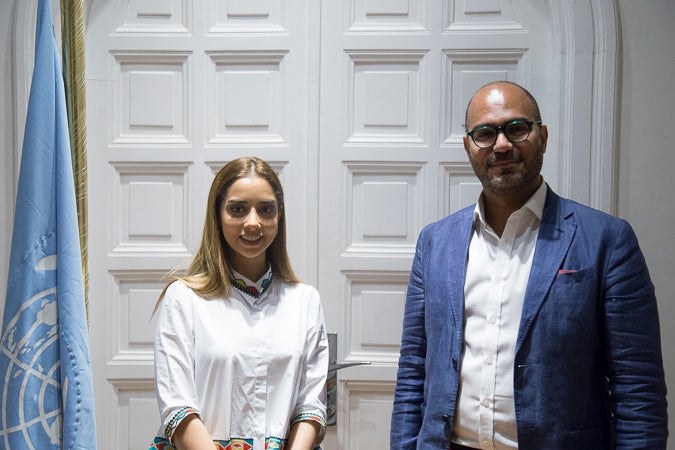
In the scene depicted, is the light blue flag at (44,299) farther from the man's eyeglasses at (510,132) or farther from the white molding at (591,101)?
the white molding at (591,101)

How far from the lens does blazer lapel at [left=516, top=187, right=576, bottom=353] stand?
156cm

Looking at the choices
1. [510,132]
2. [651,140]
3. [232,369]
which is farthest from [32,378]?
[651,140]

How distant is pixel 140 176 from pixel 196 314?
88 cm

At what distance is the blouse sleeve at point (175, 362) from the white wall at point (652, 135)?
1.55 meters

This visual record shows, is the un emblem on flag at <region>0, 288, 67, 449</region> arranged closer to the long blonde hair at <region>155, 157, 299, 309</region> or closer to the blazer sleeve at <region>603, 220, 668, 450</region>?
the long blonde hair at <region>155, 157, 299, 309</region>

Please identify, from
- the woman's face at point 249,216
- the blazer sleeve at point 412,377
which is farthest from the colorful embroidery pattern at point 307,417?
the woman's face at point 249,216

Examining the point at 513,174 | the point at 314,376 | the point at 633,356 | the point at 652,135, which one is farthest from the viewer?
the point at 652,135

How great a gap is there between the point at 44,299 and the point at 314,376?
29.2 inches

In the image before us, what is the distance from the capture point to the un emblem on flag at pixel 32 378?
167cm

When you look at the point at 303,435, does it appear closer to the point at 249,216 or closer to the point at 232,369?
the point at 232,369

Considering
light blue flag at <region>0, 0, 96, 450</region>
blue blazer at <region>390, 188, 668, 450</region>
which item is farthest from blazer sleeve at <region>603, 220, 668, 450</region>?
light blue flag at <region>0, 0, 96, 450</region>

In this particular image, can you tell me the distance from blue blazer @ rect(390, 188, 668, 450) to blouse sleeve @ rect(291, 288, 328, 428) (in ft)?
1.13

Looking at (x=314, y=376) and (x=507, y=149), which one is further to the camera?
(x=314, y=376)

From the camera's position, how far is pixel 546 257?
1585 mm
